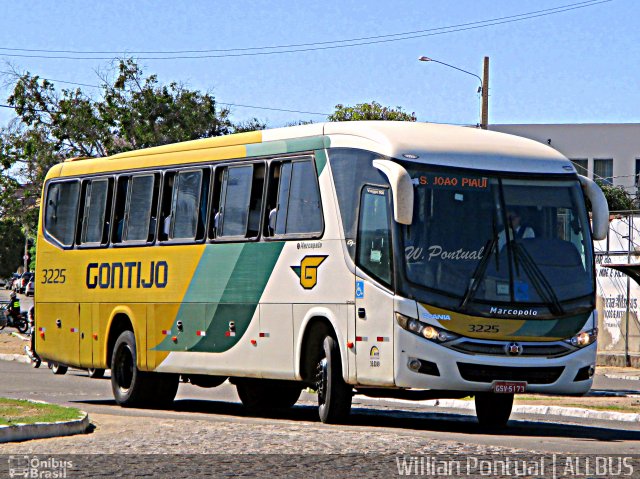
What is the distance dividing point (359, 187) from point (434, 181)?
3.03ft

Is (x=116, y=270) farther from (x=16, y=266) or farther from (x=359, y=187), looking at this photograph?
(x=16, y=266)

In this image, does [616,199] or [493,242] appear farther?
[616,199]

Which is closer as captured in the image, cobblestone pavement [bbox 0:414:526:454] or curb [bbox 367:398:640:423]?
cobblestone pavement [bbox 0:414:526:454]

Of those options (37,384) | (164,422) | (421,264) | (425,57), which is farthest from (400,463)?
(425,57)

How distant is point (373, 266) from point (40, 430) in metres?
4.07

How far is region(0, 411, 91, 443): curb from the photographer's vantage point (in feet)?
45.2

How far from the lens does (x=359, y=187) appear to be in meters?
15.7

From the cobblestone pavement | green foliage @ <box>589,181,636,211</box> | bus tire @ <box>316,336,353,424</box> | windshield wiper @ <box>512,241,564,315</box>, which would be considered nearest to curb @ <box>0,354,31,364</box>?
bus tire @ <box>316,336,353,424</box>

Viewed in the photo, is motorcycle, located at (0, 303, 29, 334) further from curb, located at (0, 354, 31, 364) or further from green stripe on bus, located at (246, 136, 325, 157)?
green stripe on bus, located at (246, 136, 325, 157)

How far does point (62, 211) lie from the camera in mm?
22375

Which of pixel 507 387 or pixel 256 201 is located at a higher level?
pixel 256 201

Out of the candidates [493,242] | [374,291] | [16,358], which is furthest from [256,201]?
[16,358]

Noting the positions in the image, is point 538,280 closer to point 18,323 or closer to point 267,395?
point 267,395

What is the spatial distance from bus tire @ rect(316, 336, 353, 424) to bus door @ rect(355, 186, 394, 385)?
458 mm
